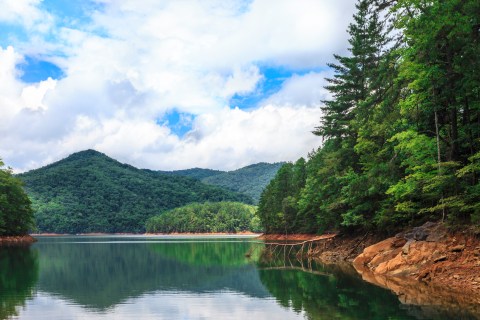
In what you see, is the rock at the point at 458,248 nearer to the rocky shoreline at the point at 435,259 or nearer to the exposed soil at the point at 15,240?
the rocky shoreline at the point at 435,259

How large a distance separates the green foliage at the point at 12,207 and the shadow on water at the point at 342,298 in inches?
3273

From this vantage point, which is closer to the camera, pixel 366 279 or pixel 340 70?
pixel 366 279

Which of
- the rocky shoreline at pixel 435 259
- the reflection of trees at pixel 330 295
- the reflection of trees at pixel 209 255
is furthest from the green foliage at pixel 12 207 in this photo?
the rocky shoreline at pixel 435 259

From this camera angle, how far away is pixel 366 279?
115ft

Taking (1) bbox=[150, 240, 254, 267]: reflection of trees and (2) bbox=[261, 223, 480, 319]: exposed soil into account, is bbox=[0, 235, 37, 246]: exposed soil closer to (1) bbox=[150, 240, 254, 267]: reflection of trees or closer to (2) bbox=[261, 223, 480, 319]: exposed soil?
(1) bbox=[150, 240, 254, 267]: reflection of trees

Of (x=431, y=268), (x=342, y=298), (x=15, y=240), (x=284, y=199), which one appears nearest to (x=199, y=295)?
(x=342, y=298)

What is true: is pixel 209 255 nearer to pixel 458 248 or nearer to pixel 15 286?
pixel 15 286

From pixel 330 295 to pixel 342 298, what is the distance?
155cm

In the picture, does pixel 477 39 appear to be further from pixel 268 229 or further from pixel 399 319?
pixel 268 229

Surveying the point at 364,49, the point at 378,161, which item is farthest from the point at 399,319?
the point at 364,49

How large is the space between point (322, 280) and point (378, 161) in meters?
15.6

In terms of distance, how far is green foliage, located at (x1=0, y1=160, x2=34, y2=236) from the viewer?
105375 millimetres

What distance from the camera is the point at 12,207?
350 ft

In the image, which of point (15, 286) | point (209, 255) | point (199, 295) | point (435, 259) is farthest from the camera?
point (209, 255)
